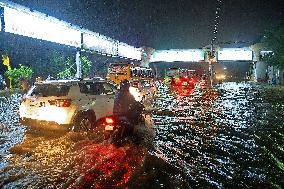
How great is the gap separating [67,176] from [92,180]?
0.57 meters

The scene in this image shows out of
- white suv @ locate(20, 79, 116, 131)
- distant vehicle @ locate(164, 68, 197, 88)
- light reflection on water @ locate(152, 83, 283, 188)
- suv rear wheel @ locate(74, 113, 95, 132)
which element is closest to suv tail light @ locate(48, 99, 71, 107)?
white suv @ locate(20, 79, 116, 131)

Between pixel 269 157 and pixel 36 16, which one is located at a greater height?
pixel 36 16

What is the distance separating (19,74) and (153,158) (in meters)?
25.5

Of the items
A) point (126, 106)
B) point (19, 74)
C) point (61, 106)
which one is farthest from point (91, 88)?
point (19, 74)

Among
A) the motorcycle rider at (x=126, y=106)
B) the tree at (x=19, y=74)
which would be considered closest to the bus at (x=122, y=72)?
the tree at (x=19, y=74)

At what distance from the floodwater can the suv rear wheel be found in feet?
0.70

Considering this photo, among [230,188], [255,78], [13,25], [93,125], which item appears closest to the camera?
[230,188]

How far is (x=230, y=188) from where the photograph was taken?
18.1 ft

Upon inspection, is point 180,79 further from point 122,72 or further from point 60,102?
point 60,102

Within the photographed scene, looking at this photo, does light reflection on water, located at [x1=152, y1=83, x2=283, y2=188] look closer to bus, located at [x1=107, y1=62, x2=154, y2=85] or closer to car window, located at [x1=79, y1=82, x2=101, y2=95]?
car window, located at [x1=79, y1=82, x2=101, y2=95]

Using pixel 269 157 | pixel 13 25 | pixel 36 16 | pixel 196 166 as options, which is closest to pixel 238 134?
pixel 269 157

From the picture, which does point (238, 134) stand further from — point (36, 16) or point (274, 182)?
point (36, 16)

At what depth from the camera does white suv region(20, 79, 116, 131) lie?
8727 mm

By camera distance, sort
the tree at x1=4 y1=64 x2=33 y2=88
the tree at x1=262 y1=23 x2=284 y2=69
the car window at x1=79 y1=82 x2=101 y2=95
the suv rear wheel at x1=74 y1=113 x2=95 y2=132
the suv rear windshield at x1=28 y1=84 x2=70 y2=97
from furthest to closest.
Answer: the tree at x1=262 y1=23 x2=284 y2=69 < the tree at x1=4 y1=64 x2=33 y2=88 < the car window at x1=79 y1=82 x2=101 y2=95 < the suv rear wheel at x1=74 y1=113 x2=95 y2=132 < the suv rear windshield at x1=28 y1=84 x2=70 y2=97
